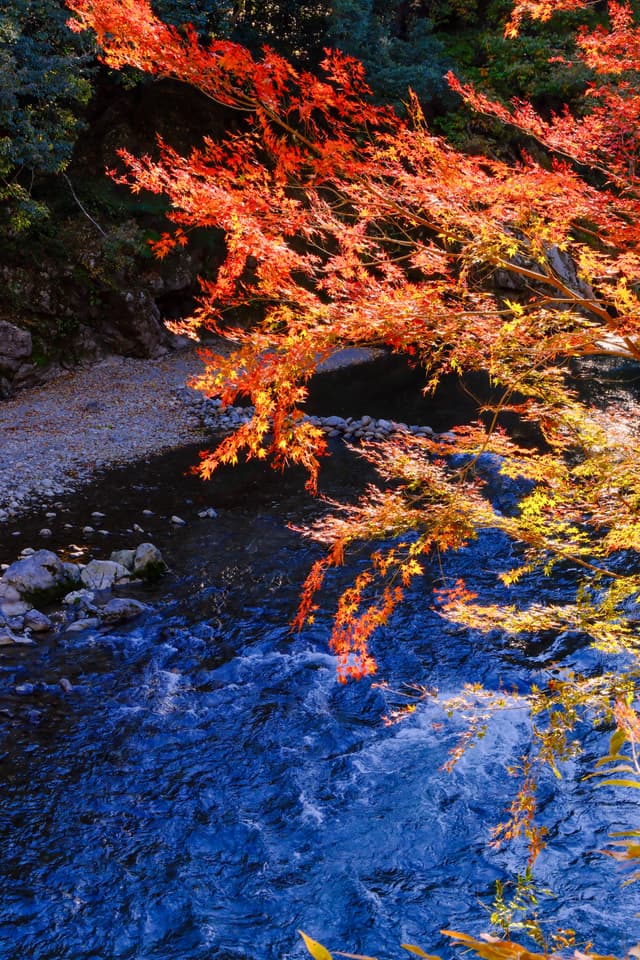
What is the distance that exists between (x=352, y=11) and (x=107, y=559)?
41.3 feet

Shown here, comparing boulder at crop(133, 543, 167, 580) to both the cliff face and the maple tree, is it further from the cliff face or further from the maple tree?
the cliff face

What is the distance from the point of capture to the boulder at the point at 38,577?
6.71 m

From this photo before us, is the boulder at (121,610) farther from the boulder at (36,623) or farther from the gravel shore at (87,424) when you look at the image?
the gravel shore at (87,424)

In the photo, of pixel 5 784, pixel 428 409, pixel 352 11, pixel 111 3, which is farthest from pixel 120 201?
pixel 5 784

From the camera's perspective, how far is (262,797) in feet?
15.2

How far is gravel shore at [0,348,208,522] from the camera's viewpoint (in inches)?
370

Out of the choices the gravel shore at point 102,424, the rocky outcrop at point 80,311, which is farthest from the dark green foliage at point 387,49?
the gravel shore at point 102,424

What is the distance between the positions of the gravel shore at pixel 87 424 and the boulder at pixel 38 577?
1.60 m

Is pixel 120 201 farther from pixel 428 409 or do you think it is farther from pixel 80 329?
pixel 428 409

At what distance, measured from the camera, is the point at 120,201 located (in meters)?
14.3

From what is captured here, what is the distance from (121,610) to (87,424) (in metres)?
5.44

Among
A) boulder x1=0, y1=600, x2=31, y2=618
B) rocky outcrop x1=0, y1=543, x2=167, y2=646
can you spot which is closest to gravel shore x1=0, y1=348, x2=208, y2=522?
rocky outcrop x1=0, y1=543, x2=167, y2=646

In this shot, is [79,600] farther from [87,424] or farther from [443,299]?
[87,424]

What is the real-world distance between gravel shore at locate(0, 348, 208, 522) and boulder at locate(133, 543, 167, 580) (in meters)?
2.03
